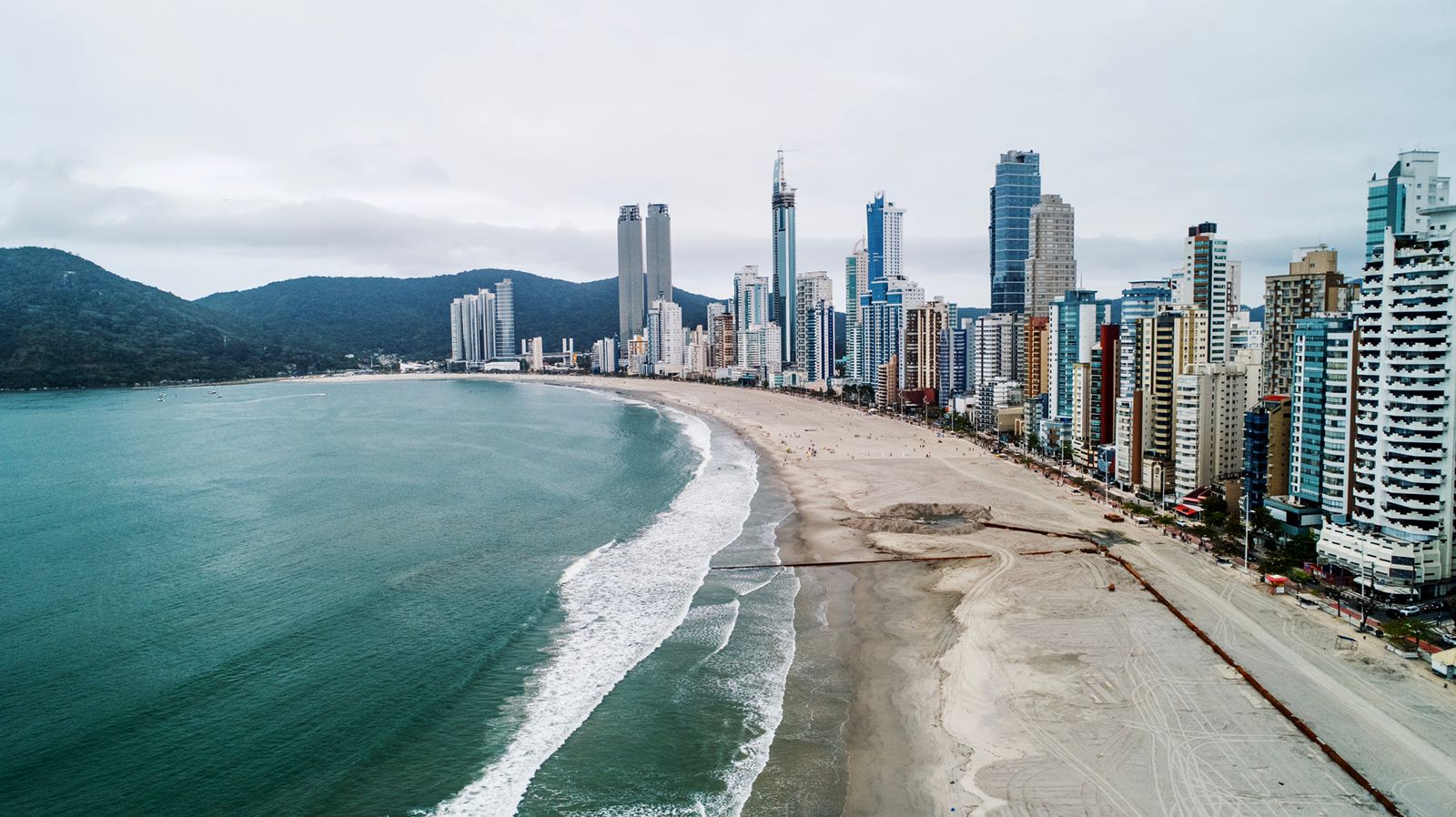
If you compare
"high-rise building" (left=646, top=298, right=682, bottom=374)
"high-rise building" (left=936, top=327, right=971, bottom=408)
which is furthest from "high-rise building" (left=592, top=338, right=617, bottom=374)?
"high-rise building" (left=936, top=327, right=971, bottom=408)

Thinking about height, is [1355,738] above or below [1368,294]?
below

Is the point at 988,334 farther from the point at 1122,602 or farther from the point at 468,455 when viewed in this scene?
the point at 1122,602

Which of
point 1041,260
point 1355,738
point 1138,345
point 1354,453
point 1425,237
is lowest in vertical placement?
point 1355,738

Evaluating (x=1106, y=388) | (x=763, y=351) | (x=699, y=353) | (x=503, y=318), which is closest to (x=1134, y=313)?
(x=1106, y=388)

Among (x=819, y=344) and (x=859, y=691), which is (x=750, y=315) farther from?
(x=859, y=691)

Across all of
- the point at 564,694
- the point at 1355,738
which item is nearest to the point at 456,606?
the point at 564,694

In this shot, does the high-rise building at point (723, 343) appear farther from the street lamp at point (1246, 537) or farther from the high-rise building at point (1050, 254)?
the street lamp at point (1246, 537)

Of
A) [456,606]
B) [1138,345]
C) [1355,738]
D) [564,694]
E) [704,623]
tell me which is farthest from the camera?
[1138,345]
